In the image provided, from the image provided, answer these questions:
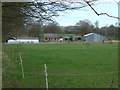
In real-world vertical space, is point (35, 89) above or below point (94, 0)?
below

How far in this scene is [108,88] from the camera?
7520 millimetres

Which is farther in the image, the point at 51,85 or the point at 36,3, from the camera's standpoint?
the point at 51,85

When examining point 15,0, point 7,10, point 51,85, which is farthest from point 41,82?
point 15,0

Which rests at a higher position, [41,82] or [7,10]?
[7,10]

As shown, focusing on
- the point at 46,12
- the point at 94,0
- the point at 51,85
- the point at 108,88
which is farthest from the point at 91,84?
the point at 94,0

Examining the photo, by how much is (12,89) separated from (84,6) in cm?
403

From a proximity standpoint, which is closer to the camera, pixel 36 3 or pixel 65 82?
pixel 36 3

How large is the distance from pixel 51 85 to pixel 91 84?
145 cm

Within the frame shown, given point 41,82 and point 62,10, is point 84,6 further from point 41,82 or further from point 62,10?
point 41,82

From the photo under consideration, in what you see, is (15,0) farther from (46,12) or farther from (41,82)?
(41,82)

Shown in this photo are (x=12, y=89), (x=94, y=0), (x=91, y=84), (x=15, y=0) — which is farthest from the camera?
(x=91, y=84)

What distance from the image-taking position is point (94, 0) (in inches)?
134

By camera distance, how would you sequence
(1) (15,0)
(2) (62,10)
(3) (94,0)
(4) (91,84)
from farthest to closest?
(4) (91,84) < (2) (62,10) < (1) (15,0) < (3) (94,0)

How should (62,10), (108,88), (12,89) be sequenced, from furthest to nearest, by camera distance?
(108,88)
(12,89)
(62,10)
